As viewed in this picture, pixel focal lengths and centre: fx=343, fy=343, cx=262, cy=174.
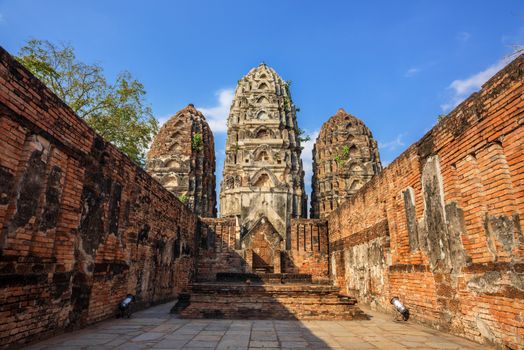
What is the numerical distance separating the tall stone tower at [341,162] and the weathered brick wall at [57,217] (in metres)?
28.3

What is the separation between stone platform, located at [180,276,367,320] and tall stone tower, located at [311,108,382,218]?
26.0 meters

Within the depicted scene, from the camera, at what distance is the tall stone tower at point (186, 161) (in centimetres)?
3222

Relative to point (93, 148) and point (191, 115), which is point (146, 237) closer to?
point (93, 148)

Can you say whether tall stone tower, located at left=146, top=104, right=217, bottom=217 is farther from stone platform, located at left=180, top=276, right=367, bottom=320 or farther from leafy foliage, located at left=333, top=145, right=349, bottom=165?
stone platform, located at left=180, top=276, right=367, bottom=320

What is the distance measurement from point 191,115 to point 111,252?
3025cm

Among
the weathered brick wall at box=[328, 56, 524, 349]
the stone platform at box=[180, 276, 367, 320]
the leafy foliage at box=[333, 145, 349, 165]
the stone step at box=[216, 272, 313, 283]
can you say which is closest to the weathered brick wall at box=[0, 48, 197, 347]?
the stone platform at box=[180, 276, 367, 320]

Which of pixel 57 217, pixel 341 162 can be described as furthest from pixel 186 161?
pixel 57 217

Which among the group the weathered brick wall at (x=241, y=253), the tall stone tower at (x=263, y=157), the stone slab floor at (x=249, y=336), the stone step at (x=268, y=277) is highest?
the tall stone tower at (x=263, y=157)

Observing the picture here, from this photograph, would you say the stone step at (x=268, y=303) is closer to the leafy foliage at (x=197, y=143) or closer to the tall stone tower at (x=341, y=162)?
the tall stone tower at (x=341, y=162)

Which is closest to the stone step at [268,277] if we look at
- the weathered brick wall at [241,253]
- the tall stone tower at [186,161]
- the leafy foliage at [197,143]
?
the weathered brick wall at [241,253]

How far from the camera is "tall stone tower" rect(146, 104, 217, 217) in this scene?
106ft

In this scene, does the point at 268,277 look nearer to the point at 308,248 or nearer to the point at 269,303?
the point at 308,248

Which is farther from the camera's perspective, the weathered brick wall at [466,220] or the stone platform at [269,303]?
the stone platform at [269,303]

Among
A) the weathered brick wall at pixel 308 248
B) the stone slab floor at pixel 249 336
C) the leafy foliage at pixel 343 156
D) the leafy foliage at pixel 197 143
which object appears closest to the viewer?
the stone slab floor at pixel 249 336
